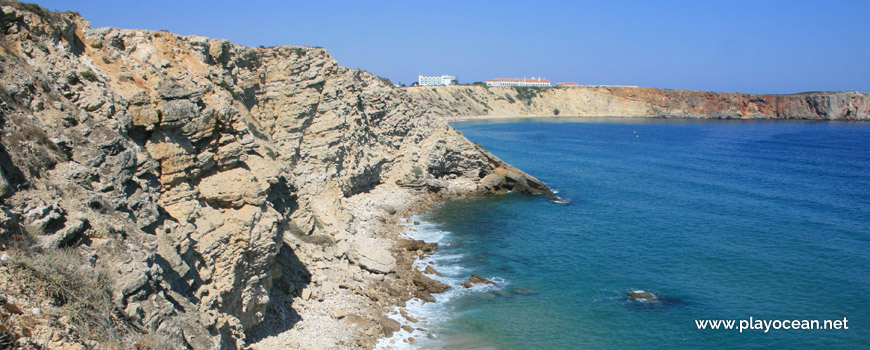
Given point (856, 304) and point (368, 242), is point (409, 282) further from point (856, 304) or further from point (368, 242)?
point (856, 304)

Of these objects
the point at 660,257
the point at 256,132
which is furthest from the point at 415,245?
the point at 660,257

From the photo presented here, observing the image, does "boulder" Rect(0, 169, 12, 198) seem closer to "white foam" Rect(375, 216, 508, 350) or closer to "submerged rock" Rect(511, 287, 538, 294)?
"white foam" Rect(375, 216, 508, 350)

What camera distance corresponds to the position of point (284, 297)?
66.8ft

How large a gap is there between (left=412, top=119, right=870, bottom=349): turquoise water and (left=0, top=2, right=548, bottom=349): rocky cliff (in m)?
4.78

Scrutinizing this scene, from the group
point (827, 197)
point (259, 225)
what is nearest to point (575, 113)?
point (827, 197)

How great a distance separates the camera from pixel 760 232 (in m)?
33.6

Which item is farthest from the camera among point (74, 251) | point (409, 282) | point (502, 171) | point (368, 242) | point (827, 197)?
point (502, 171)

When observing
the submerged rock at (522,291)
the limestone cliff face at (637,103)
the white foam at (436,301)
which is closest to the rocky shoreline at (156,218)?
the white foam at (436,301)

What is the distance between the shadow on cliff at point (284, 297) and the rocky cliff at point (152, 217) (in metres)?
0.06

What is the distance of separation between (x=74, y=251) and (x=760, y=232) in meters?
36.4

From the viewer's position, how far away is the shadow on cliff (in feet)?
60.2

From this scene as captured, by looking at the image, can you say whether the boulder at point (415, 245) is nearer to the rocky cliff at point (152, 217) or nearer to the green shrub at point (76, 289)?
the rocky cliff at point (152, 217)

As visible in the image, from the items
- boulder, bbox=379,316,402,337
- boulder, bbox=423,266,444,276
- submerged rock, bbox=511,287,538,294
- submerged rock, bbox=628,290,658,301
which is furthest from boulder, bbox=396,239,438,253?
submerged rock, bbox=628,290,658,301

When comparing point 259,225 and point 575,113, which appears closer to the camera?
point 259,225
